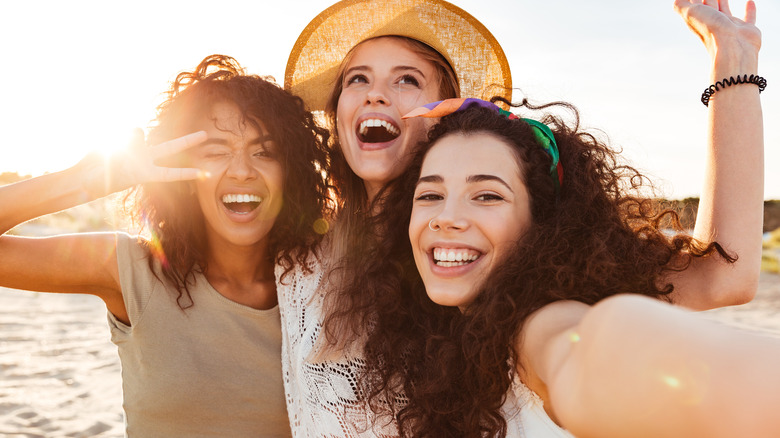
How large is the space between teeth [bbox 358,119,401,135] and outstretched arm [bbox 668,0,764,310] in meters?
1.57

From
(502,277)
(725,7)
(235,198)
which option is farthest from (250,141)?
(725,7)

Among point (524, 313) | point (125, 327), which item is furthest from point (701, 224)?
point (125, 327)

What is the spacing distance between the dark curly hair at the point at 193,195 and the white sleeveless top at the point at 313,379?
18cm

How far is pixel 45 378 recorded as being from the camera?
591 cm

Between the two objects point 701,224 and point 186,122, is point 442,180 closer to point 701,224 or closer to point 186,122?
point 701,224

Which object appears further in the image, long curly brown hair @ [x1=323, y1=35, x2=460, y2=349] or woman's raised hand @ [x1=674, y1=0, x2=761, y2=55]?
long curly brown hair @ [x1=323, y1=35, x2=460, y2=349]

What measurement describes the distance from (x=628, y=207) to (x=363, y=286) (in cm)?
127

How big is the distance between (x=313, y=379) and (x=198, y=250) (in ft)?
3.30

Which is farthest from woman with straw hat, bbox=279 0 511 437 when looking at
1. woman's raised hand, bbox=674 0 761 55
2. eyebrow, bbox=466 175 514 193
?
woman's raised hand, bbox=674 0 761 55

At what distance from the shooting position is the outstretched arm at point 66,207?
2.65 meters

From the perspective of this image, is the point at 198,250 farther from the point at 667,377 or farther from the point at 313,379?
the point at 667,377

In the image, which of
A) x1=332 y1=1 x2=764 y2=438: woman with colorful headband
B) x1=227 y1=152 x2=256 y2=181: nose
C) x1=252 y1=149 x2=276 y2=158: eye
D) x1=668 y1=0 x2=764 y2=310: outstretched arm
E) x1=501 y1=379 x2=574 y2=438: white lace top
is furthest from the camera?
x1=252 y1=149 x2=276 y2=158: eye

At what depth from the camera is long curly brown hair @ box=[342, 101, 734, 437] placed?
6.25 ft

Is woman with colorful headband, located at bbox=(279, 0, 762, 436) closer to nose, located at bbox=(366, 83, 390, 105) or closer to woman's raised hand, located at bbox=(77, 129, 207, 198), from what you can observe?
nose, located at bbox=(366, 83, 390, 105)
